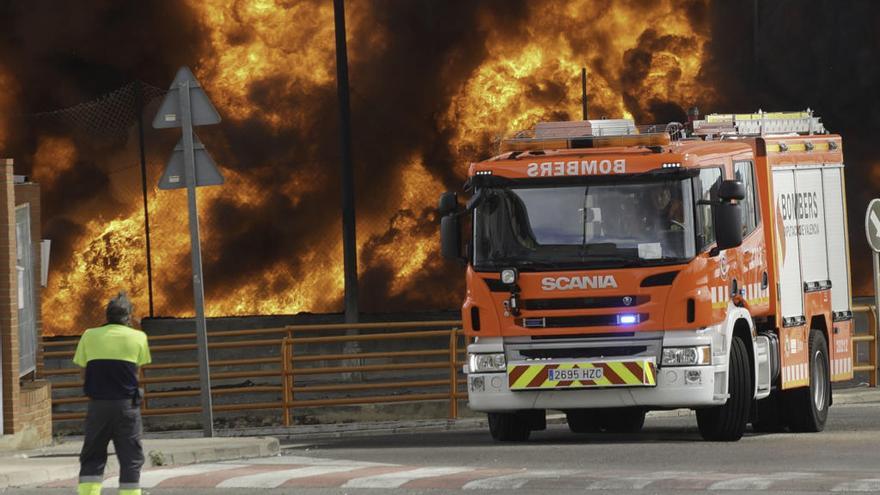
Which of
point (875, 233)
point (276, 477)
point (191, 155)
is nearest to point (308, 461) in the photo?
point (276, 477)

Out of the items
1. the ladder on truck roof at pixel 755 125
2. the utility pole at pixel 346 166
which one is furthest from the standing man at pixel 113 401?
the utility pole at pixel 346 166

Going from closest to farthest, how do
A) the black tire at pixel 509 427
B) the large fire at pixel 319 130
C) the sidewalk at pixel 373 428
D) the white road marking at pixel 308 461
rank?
Answer: the white road marking at pixel 308 461
the black tire at pixel 509 427
the sidewalk at pixel 373 428
the large fire at pixel 319 130

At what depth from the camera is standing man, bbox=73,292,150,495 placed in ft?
40.7

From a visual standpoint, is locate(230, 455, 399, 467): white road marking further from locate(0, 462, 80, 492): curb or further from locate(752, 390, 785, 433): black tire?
locate(752, 390, 785, 433): black tire

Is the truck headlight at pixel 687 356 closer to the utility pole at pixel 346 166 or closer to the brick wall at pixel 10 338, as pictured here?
the brick wall at pixel 10 338

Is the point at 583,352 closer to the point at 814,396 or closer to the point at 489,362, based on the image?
the point at 489,362

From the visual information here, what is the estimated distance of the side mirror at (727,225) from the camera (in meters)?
16.9

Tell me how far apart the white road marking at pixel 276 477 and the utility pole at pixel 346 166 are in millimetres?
15167

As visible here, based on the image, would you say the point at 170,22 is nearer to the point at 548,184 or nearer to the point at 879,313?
the point at 879,313

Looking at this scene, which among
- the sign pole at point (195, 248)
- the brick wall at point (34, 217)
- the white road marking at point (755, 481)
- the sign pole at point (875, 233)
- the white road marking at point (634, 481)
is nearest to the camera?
the white road marking at point (755, 481)

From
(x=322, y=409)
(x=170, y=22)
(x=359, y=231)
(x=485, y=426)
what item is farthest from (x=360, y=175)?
(x=485, y=426)

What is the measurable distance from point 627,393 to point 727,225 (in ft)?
5.60

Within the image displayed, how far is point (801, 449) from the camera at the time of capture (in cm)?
1656

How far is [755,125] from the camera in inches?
774
